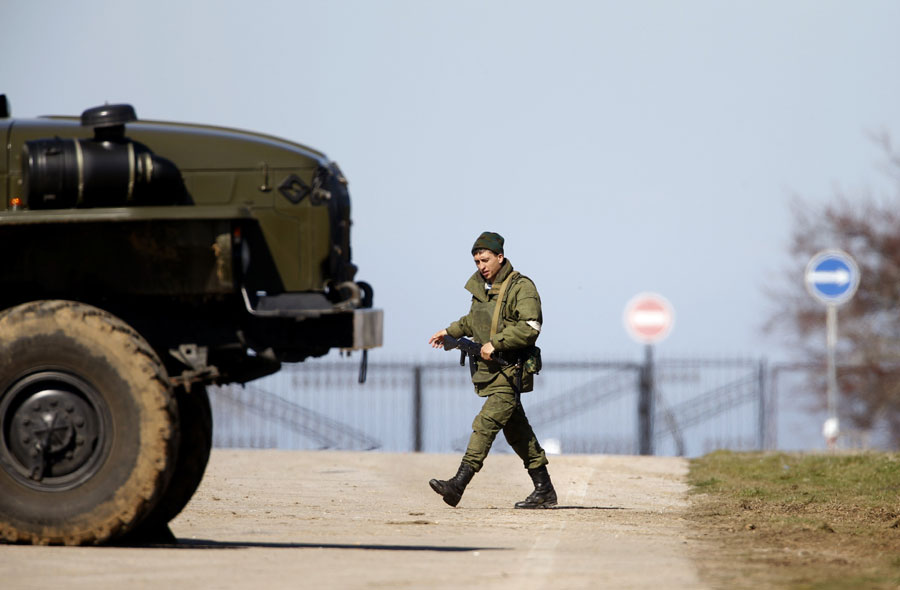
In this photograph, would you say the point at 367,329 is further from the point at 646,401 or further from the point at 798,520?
the point at 646,401

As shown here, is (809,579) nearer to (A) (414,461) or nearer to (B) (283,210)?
(B) (283,210)

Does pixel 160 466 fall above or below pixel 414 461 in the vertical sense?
above

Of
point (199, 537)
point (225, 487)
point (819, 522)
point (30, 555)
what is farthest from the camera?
point (225, 487)

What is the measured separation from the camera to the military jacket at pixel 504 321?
1052 centimetres

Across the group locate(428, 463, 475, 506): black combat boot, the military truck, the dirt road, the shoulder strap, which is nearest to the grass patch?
the dirt road

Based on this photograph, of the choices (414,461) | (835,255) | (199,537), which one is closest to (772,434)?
(835,255)

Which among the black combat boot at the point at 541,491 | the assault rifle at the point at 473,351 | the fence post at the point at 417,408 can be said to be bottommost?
the fence post at the point at 417,408

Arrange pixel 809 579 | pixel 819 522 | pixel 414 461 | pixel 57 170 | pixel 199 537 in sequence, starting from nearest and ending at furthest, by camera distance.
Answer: pixel 809 579
pixel 57 170
pixel 199 537
pixel 819 522
pixel 414 461

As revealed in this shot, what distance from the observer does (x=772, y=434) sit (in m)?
27.3

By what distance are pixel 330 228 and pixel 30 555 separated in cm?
228

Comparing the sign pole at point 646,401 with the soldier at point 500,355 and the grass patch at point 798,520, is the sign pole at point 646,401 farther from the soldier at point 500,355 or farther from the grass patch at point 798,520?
the soldier at point 500,355

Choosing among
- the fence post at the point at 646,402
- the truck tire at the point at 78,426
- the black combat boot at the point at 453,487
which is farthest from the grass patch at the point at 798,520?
the fence post at the point at 646,402

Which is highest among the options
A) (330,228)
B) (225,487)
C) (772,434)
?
A: (330,228)

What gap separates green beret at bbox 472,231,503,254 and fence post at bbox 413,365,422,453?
48.0ft
